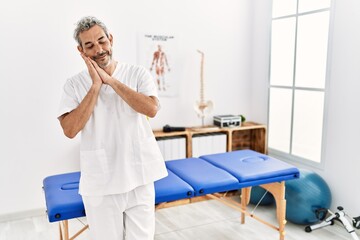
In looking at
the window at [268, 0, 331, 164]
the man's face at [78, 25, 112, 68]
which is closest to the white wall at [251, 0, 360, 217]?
the window at [268, 0, 331, 164]

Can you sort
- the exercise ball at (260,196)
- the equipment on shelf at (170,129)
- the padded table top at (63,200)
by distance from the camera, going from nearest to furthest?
the padded table top at (63,200)
the exercise ball at (260,196)
the equipment on shelf at (170,129)

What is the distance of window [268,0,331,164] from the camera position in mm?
3082

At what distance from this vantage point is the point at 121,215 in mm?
1682

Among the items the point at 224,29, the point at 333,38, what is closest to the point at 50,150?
the point at 224,29

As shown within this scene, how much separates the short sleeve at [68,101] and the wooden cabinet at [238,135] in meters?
1.66

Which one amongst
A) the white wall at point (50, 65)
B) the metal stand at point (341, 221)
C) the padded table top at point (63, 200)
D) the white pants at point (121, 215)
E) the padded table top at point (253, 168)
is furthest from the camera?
the white wall at point (50, 65)

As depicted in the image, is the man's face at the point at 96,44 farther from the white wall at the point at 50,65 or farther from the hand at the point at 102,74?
the white wall at the point at 50,65

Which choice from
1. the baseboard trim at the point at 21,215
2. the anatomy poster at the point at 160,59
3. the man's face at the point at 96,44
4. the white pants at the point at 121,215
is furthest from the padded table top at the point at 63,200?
the anatomy poster at the point at 160,59

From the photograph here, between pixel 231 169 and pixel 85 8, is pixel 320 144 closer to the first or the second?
pixel 231 169

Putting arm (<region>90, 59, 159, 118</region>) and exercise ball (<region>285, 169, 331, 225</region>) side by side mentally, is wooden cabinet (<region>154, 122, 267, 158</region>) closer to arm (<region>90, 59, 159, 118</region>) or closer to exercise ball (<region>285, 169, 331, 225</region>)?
exercise ball (<region>285, 169, 331, 225</region>)

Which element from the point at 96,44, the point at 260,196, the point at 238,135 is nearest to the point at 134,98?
the point at 96,44

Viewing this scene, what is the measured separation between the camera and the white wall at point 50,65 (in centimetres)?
293

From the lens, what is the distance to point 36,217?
10.3 feet

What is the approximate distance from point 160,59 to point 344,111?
169cm
